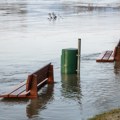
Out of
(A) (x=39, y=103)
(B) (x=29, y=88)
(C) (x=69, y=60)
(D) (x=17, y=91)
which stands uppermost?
(C) (x=69, y=60)

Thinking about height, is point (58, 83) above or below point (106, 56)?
below

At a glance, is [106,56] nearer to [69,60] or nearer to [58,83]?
[69,60]

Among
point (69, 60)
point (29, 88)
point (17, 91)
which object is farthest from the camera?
point (69, 60)

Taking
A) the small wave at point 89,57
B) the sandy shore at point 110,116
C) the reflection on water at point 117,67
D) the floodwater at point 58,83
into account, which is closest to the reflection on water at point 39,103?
the floodwater at point 58,83

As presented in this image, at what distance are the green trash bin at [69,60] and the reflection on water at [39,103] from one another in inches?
97.5

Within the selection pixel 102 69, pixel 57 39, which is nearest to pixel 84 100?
pixel 102 69

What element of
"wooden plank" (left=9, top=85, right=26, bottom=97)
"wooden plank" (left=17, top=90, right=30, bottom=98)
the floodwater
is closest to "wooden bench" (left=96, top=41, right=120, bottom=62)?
the floodwater

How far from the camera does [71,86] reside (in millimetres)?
14242

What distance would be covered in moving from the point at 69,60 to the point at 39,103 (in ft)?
13.8

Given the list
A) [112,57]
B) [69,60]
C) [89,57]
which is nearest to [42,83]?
[69,60]

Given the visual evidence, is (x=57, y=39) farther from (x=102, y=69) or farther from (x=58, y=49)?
(x=102, y=69)

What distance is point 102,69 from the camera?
17.5m

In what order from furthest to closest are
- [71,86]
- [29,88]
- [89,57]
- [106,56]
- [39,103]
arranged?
[89,57], [106,56], [71,86], [29,88], [39,103]

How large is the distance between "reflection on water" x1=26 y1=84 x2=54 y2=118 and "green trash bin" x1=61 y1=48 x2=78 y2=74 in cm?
248
